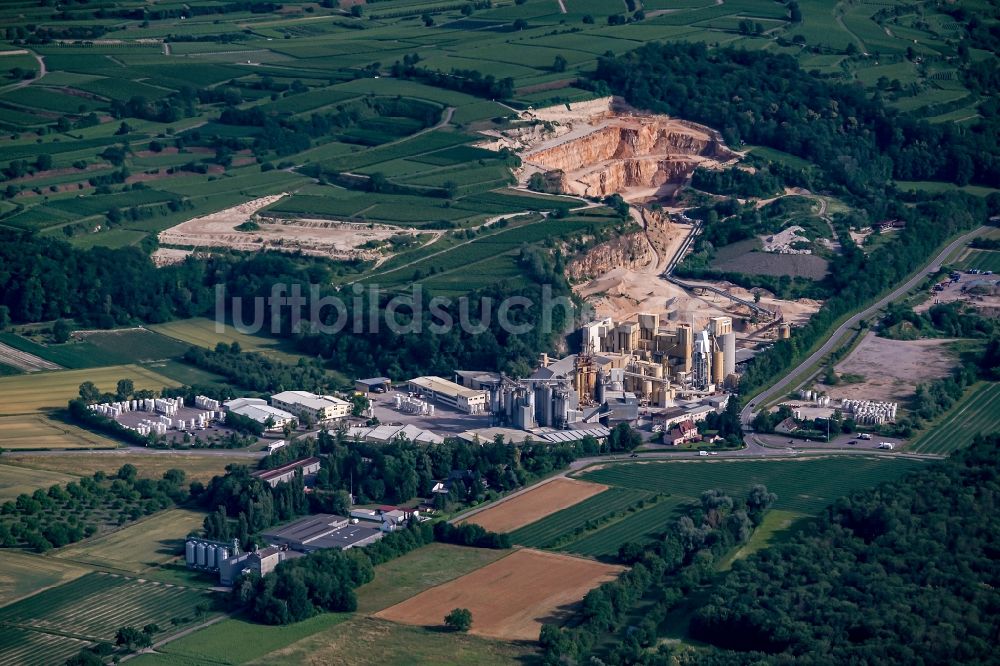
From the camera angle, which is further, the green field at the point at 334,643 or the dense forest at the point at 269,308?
the dense forest at the point at 269,308

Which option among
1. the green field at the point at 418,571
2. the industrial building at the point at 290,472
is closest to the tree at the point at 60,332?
the industrial building at the point at 290,472

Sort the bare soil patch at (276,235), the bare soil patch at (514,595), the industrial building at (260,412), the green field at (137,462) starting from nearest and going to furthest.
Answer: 1. the bare soil patch at (514,595)
2. the green field at (137,462)
3. the industrial building at (260,412)
4. the bare soil patch at (276,235)

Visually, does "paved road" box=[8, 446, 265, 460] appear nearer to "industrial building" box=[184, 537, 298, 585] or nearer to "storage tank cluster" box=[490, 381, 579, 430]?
"storage tank cluster" box=[490, 381, 579, 430]

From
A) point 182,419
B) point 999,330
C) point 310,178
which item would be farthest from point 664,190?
point 182,419

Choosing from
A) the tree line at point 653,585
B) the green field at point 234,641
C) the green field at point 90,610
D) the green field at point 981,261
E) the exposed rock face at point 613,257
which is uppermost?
the exposed rock face at point 613,257

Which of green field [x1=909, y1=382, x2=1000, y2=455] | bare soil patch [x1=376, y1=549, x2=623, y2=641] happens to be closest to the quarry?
green field [x1=909, y1=382, x2=1000, y2=455]

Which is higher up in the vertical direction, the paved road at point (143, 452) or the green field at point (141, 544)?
the paved road at point (143, 452)

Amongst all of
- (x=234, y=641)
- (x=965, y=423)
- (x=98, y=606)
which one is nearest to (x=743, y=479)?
(x=965, y=423)

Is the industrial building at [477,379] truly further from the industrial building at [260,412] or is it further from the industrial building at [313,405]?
the industrial building at [260,412]
